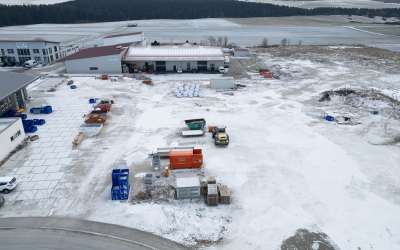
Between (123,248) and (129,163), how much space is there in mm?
7289

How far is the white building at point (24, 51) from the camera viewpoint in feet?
157

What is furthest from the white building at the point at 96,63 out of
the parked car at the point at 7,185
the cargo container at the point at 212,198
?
the cargo container at the point at 212,198

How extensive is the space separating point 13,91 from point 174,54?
854 inches

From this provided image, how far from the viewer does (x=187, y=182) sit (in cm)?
1717

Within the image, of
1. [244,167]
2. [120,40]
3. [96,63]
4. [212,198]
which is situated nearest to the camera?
[212,198]

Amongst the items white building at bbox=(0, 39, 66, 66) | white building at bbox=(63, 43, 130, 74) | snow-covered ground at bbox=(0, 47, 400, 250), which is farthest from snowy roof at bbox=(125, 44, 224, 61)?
white building at bbox=(0, 39, 66, 66)

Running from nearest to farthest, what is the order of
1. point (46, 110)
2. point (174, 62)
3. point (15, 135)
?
point (15, 135)
point (46, 110)
point (174, 62)

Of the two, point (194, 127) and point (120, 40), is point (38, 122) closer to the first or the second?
point (194, 127)

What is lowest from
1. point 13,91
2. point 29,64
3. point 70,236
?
point 70,236

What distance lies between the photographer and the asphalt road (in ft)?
45.1

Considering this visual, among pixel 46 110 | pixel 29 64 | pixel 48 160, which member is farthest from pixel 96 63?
pixel 48 160

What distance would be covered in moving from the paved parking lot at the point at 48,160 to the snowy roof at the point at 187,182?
6.20 meters

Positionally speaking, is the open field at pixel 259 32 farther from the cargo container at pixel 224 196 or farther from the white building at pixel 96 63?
the cargo container at pixel 224 196

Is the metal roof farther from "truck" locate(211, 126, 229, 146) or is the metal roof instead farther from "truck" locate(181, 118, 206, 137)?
"truck" locate(211, 126, 229, 146)
